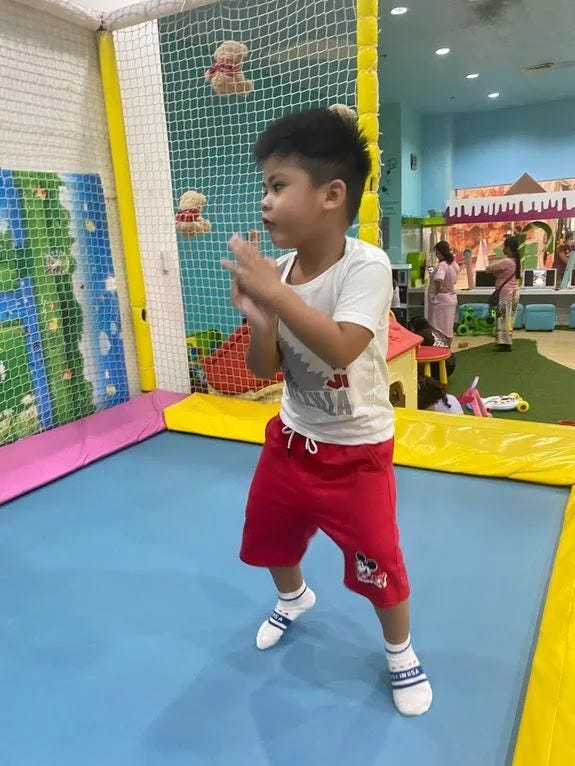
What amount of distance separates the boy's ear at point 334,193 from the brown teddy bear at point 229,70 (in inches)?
69.2

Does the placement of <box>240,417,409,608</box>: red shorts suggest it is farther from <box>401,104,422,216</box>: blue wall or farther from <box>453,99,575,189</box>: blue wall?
<box>453,99,575,189</box>: blue wall

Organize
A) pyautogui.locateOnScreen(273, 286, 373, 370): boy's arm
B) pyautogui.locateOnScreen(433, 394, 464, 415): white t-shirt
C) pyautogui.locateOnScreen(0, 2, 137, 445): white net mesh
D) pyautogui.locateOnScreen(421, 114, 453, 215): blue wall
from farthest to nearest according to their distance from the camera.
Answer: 1. pyautogui.locateOnScreen(421, 114, 453, 215): blue wall
2. pyautogui.locateOnScreen(433, 394, 464, 415): white t-shirt
3. pyautogui.locateOnScreen(0, 2, 137, 445): white net mesh
4. pyautogui.locateOnScreen(273, 286, 373, 370): boy's arm

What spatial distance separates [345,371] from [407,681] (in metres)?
0.61

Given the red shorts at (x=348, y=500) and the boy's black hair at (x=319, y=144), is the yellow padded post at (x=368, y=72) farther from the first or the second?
the red shorts at (x=348, y=500)

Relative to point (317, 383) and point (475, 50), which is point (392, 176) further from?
point (317, 383)

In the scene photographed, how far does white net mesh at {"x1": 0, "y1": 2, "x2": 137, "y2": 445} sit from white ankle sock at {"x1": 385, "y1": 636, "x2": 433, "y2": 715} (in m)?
1.92

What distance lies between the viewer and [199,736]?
107 cm

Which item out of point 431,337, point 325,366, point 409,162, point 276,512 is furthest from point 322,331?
point 409,162

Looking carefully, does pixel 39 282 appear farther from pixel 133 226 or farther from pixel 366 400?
pixel 366 400

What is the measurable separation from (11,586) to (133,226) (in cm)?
188

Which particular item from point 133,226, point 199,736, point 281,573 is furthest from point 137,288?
point 199,736

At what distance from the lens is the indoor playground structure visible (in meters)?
1.09

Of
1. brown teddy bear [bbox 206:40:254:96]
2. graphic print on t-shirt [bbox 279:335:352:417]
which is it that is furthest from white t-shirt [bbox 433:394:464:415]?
graphic print on t-shirt [bbox 279:335:352:417]

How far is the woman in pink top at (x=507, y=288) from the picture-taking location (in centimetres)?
575
